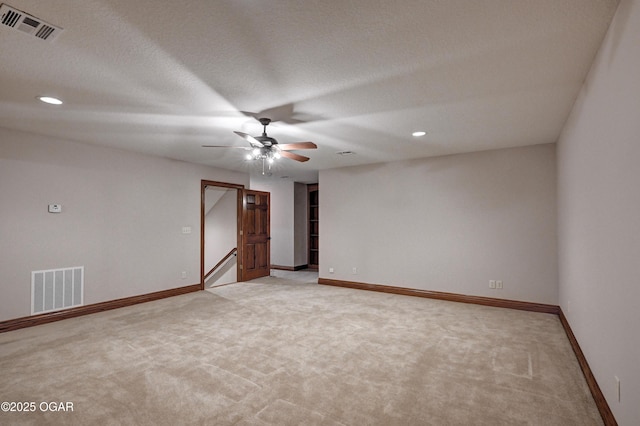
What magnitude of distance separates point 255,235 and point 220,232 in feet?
4.53

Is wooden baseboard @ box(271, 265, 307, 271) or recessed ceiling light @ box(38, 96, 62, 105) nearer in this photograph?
recessed ceiling light @ box(38, 96, 62, 105)

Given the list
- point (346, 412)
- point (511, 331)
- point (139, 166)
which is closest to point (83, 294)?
point (139, 166)

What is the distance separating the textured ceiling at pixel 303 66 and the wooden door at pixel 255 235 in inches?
134

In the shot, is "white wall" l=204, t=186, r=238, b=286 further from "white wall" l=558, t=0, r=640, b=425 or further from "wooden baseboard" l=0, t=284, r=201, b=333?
"white wall" l=558, t=0, r=640, b=425

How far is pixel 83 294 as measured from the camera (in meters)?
4.57

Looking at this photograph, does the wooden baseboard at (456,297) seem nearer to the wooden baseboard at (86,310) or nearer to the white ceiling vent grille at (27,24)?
the wooden baseboard at (86,310)

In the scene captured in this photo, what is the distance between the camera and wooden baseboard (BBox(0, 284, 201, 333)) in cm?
392

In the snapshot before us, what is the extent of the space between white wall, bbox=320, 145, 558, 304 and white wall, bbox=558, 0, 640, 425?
5.35 ft

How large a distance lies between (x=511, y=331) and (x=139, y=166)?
6.15m

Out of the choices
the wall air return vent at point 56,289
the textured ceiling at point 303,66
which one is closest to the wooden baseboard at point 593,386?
the textured ceiling at point 303,66

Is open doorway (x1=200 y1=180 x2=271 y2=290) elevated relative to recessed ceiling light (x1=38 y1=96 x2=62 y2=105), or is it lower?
lower

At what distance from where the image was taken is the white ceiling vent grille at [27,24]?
178 cm

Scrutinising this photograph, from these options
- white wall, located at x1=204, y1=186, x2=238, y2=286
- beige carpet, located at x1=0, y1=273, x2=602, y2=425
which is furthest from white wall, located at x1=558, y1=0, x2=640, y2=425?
white wall, located at x1=204, y1=186, x2=238, y2=286

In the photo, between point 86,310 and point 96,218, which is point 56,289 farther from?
point 96,218
